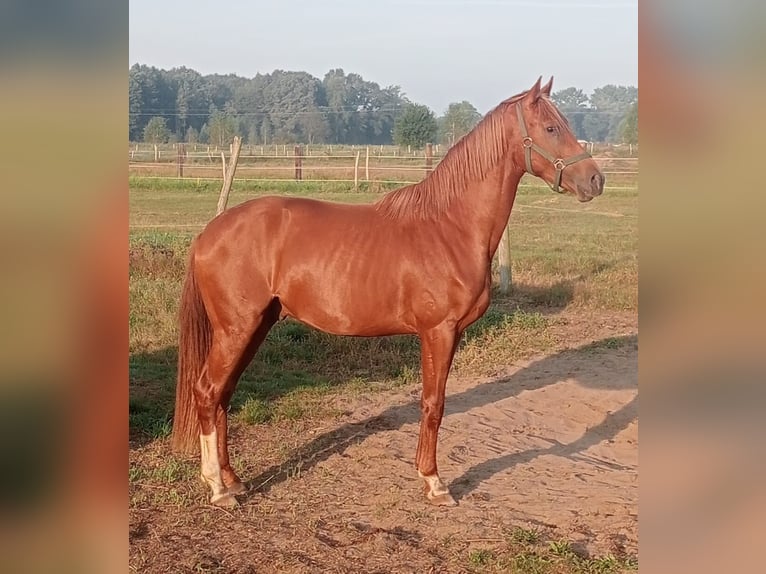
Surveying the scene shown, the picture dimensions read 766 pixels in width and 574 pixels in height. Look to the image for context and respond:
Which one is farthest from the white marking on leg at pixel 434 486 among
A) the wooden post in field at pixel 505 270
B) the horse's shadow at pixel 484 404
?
the wooden post in field at pixel 505 270

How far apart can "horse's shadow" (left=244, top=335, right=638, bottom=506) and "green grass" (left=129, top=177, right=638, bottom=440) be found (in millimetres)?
378

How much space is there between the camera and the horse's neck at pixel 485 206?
13.8 feet

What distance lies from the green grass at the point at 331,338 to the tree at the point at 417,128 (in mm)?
27554

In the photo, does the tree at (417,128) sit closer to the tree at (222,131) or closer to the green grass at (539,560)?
the tree at (222,131)

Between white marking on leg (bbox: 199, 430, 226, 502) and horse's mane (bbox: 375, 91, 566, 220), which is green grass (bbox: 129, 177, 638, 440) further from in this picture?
horse's mane (bbox: 375, 91, 566, 220)

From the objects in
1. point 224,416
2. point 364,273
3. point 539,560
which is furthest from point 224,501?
point 539,560

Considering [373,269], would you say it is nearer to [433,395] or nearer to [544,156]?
[433,395]
